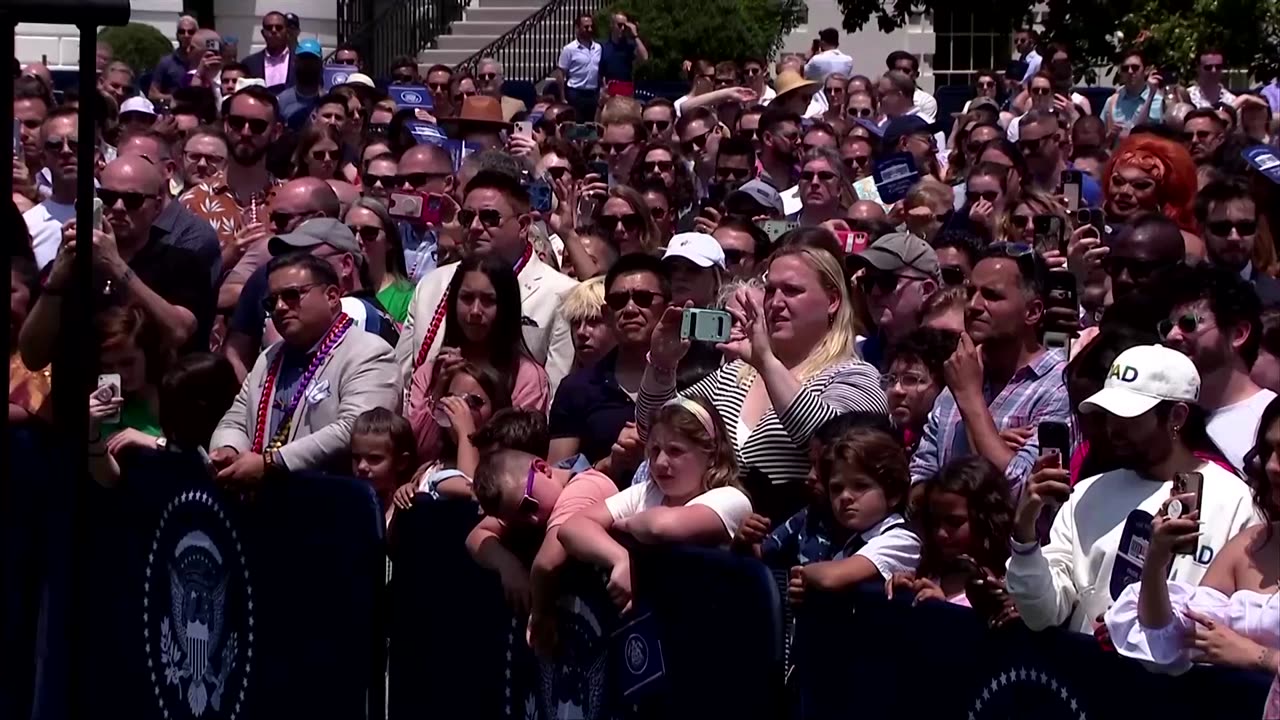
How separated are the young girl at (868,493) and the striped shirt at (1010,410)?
72cm

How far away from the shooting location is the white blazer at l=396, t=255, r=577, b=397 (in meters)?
8.51

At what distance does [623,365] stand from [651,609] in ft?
6.02

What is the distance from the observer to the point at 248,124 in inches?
468

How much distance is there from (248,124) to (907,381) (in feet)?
19.0

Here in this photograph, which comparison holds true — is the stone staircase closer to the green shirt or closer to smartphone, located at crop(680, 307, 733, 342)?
the green shirt

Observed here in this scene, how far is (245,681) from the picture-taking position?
7301 millimetres

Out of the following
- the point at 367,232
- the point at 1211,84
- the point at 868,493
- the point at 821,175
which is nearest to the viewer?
the point at 868,493

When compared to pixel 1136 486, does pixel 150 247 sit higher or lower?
higher

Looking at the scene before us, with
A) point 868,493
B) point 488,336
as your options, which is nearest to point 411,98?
point 488,336

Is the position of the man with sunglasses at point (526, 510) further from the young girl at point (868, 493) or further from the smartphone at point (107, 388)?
the smartphone at point (107, 388)

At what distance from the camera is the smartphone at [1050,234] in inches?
319

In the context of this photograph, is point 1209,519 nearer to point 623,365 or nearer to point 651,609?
point 651,609

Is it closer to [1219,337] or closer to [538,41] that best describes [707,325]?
[1219,337]

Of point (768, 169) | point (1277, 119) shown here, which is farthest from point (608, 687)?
point (1277, 119)
